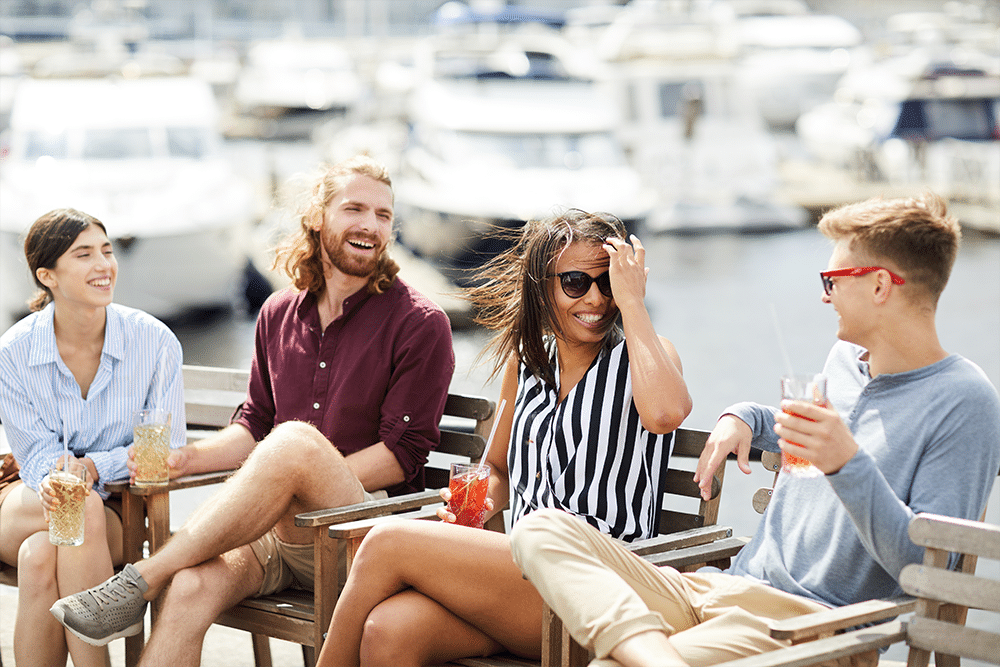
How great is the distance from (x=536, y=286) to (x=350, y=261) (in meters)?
0.74

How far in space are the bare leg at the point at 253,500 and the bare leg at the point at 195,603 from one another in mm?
43

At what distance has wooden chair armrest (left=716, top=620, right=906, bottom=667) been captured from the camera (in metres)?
1.99

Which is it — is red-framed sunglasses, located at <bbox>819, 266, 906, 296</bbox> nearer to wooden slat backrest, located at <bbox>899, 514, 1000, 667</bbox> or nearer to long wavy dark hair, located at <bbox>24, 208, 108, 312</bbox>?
wooden slat backrest, located at <bbox>899, 514, 1000, 667</bbox>

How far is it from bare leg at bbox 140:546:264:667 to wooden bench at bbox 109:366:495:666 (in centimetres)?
8

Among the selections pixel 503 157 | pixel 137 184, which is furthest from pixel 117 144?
pixel 503 157

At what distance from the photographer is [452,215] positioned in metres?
16.2

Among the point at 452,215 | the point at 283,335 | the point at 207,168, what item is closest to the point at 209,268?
the point at 207,168

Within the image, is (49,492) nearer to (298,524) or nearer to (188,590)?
(188,590)

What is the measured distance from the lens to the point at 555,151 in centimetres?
1706

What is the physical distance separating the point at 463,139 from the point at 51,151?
579cm

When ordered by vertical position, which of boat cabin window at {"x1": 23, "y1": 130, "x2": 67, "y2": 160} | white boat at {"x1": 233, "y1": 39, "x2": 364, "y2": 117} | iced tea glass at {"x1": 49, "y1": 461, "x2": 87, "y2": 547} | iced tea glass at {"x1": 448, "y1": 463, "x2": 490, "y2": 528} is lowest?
iced tea glass at {"x1": 49, "y1": 461, "x2": 87, "y2": 547}

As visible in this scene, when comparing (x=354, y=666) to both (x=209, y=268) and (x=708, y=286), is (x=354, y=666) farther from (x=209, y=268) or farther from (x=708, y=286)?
(x=708, y=286)

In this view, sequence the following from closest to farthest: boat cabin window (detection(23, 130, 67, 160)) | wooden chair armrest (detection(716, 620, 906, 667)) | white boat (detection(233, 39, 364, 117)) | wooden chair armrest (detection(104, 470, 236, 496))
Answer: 1. wooden chair armrest (detection(716, 620, 906, 667))
2. wooden chair armrest (detection(104, 470, 236, 496))
3. boat cabin window (detection(23, 130, 67, 160))
4. white boat (detection(233, 39, 364, 117))

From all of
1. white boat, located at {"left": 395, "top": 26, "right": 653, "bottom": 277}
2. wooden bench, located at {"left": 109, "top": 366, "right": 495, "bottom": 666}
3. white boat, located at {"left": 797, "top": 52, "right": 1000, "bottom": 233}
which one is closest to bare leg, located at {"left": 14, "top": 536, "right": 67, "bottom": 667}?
wooden bench, located at {"left": 109, "top": 366, "right": 495, "bottom": 666}
